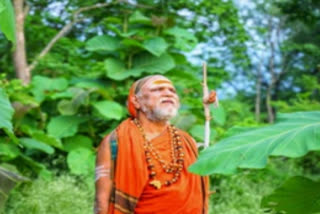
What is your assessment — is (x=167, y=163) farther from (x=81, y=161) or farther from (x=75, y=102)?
(x=75, y=102)

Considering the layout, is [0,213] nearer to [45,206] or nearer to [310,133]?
[45,206]

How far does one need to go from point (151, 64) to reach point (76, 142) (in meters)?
1.26

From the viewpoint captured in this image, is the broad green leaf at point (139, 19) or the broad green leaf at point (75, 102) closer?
the broad green leaf at point (75, 102)

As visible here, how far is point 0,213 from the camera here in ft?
17.1

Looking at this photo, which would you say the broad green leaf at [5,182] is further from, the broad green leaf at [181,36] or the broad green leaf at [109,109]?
the broad green leaf at [181,36]

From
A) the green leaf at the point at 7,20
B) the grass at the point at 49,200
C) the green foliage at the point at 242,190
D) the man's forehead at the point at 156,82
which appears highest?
the green leaf at the point at 7,20

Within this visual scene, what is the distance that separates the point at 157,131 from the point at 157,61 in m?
3.73

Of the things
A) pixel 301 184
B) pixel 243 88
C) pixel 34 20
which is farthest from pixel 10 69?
pixel 243 88

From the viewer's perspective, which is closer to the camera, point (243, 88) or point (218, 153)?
point (218, 153)

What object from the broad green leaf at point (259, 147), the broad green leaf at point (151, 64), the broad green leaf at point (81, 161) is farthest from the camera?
the broad green leaf at point (151, 64)

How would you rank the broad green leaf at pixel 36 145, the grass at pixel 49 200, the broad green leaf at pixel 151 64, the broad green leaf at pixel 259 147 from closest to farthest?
1. the broad green leaf at pixel 259 147
2. the grass at pixel 49 200
3. the broad green leaf at pixel 36 145
4. the broad green leaf at pixel 151 64

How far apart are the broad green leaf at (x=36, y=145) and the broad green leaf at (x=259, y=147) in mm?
4576

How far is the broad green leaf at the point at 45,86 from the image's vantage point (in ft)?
24.5

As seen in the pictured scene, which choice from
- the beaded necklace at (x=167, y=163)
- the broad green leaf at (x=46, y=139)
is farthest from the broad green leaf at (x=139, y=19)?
the beaded necklace at (x=167, y=163)
